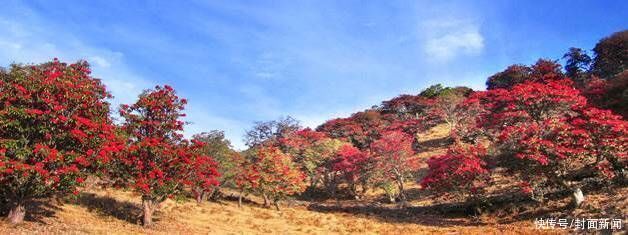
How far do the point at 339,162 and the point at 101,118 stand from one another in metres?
33.8

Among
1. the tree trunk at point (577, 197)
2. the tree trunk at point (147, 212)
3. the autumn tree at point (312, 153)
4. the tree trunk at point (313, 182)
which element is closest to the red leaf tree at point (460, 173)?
the tree trunk at point (577, 197)

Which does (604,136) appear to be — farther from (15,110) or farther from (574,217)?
(15,110)

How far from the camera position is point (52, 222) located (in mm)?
22312

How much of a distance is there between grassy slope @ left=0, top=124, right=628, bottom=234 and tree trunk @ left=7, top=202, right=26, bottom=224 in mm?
415

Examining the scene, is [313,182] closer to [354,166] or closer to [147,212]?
[354,166]

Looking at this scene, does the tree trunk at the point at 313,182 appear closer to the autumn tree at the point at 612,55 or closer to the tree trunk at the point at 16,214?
the tree trunk at the point at 16,214

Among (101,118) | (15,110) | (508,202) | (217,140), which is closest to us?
(15,110)

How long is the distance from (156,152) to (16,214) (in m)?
7.17

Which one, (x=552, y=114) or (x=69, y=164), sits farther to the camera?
(x=552, y=114)

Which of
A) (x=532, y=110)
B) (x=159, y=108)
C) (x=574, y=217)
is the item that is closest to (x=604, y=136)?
(x=574, y=217)

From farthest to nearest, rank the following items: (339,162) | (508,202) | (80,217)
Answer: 1. (339,162)
2. (508,202)
3. (80,217)

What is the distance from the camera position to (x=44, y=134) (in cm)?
2016

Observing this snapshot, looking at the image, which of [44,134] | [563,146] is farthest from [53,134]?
[563,146]

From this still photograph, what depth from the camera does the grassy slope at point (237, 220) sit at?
23.8m
